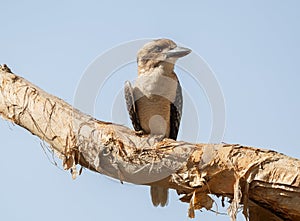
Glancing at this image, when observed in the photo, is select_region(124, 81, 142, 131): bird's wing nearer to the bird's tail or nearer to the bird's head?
the bird's head

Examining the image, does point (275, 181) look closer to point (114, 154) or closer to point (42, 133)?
point (114, 154)

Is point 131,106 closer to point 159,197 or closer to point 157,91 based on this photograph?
point 157,91

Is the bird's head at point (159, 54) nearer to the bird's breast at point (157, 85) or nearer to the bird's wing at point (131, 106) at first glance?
the bird's breast at point (157, 85)

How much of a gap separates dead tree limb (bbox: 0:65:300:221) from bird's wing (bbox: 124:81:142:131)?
1.59 metres

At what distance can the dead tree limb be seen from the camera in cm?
456

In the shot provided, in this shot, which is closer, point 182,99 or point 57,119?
point 57,119

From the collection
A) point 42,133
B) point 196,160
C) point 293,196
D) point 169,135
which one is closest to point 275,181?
point 293,196

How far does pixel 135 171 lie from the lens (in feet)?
16.4

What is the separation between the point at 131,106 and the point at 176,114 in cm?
50

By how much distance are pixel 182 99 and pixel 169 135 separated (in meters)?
0.38

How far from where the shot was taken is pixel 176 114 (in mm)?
7328

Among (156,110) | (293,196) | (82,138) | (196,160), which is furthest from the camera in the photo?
(156,110)

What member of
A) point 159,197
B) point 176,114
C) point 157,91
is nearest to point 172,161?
point 159,197

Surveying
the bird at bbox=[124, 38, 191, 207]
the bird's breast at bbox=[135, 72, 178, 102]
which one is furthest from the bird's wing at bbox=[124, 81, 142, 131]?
the bird's breast at bbox=[135, 72, 178, 102]
